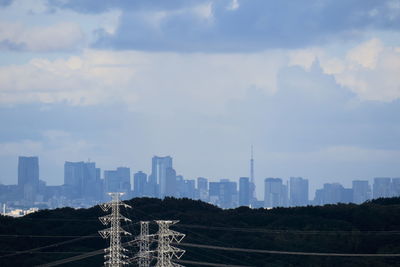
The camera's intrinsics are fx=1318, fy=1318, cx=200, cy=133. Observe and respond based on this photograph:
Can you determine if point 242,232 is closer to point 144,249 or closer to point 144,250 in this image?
→ point 144,249

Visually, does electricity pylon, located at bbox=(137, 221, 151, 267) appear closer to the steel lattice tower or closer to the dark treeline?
the steel lattice tower

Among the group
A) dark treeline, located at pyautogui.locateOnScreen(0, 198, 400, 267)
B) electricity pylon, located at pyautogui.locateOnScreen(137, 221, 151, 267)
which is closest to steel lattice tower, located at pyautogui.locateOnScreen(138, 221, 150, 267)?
electricity pylon, located at pyautogui.locateOnScreen(137, 221, 151, 267)

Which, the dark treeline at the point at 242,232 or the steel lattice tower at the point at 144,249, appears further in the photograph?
the dark treeline at the point at 242,232

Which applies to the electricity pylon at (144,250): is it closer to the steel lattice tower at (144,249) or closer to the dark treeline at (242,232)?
the steel lattice tower at (144,249)

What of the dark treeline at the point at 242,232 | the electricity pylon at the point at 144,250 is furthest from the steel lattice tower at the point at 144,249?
the dark treeline at the point at 242,232

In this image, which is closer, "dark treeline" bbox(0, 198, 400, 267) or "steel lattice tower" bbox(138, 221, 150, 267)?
"steel lattice tower" bbox(138, 221, 150, 267)

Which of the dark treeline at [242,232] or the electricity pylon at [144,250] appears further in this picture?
the dark treeline at [242,232]

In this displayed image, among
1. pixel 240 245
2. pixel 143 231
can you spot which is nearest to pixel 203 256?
pixel 240 245

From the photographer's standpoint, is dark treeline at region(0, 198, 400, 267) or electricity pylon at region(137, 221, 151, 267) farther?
dark treeline at region(0, 198, 400, 267)
